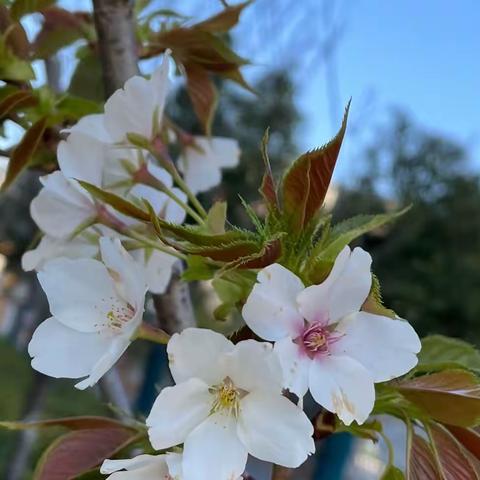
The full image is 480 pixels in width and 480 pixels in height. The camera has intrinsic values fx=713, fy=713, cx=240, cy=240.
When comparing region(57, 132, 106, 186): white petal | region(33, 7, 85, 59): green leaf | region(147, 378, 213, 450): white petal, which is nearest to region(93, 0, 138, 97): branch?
region(33, 7, 85, 59): green leaf

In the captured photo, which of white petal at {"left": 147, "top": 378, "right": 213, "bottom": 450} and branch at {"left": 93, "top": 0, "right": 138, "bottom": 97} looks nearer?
white petal at {"left": 147, "top": 378, "right": 213, "bottom": 450}

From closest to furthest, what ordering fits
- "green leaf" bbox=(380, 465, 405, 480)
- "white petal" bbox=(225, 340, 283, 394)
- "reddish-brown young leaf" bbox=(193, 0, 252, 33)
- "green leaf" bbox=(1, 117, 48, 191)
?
"white petal" bbox=(225, 340, 283, 394) → "green leaf" bbox=(380, 465, 405, 480) → "green leaf" bbox=(1, 117, 48, 191) → "reddish-brown young leaf" bbox=(193, 0, 252, 33)

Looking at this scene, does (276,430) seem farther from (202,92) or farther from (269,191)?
(202,92)

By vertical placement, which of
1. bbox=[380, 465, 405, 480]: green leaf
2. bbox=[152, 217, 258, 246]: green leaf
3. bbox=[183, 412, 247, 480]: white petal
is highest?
bbox=[152, 217, 258, 246]: green leaf

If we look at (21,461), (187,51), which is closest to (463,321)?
(21,461)

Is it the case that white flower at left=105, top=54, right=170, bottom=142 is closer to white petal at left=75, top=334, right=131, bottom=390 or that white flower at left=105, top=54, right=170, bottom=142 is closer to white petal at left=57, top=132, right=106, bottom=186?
white petal at left=57, top=132, right=106, bottom=186

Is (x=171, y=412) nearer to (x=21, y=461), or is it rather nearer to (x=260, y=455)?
(x=260, y=455)

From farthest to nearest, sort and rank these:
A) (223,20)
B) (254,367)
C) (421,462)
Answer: (223,20), (421,462), (254,367)

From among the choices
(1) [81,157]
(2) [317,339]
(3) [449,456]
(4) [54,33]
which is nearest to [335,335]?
(2) [317,339]
